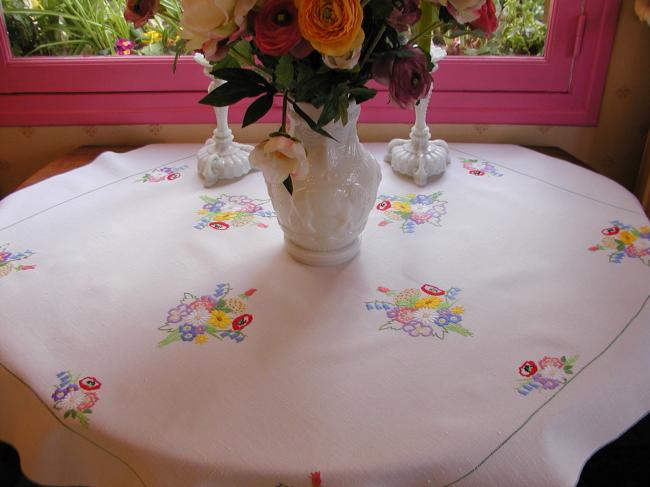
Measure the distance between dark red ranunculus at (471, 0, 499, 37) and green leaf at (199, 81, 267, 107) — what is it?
290 millimetres

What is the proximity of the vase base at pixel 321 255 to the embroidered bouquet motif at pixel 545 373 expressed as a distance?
333 mm

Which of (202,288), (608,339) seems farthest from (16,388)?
(608,339)

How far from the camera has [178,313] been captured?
0.92 meters

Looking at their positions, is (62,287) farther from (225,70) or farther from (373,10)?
(373,10)

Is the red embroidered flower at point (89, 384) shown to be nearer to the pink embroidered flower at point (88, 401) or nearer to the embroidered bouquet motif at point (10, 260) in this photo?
the pink embroidered flower at point (88, 401)

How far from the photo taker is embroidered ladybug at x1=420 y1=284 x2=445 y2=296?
3.13 feet

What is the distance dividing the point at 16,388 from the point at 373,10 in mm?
Result: 638

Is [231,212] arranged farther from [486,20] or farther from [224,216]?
[486,20]

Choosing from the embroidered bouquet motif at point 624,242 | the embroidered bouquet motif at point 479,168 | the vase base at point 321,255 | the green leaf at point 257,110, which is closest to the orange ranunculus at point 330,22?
the green leaf at point 257,110

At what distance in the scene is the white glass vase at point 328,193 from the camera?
919 millimetres

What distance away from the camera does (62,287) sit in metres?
0.98

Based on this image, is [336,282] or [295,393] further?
[336,282]

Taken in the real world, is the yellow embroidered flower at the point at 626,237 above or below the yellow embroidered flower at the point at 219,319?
below

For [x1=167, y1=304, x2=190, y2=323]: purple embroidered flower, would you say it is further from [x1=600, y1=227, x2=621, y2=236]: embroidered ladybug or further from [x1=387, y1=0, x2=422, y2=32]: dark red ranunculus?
[x1=600, y1=227, x2=621, y2=236]: embroidered ladybug
